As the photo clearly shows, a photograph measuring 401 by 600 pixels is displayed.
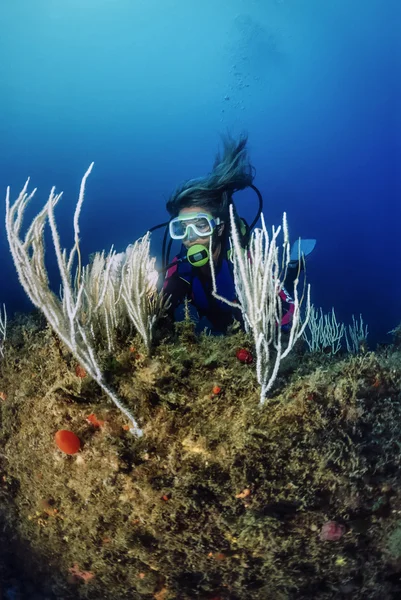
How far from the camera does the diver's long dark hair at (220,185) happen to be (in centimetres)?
556

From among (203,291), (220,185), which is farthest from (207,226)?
(203,291)

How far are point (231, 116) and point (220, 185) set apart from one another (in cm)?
4856

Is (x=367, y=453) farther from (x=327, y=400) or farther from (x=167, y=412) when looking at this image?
(x=167, y=412)

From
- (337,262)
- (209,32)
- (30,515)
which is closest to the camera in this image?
(30,515)

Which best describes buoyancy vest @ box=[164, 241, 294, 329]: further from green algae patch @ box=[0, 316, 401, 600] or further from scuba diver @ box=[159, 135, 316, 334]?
green algae patch @ box=[0, 316, 401, 600]

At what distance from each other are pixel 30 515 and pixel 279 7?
4266 centimetres

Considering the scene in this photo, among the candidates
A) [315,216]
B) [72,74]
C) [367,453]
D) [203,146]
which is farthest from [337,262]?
[367,453]

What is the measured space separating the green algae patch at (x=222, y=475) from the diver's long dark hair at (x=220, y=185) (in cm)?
352

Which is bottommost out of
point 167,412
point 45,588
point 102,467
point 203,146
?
point 45,588

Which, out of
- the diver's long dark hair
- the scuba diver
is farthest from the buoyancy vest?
the diver's long dark hair

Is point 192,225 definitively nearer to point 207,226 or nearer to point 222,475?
point 207,226

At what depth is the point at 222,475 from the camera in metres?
2.10

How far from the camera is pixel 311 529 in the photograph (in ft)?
7.09

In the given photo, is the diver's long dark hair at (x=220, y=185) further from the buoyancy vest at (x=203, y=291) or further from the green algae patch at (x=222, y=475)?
the green algae patch at (x=222, y=475)
